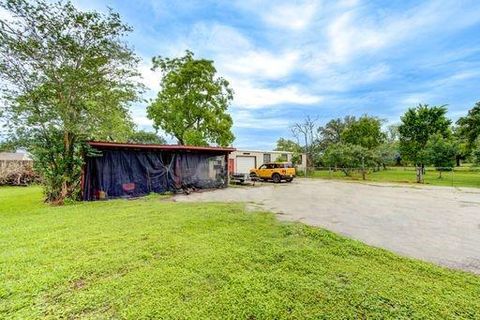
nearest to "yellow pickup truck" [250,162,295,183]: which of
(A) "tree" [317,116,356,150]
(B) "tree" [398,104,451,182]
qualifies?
(B) "tree" [398,104,451,182]

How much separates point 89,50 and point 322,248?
32.5 ft

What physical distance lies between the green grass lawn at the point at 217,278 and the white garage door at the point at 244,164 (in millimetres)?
16788

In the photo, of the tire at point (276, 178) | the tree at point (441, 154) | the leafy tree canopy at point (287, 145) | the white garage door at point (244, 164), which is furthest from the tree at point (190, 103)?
the leafy tree canopy at point (287, 145)

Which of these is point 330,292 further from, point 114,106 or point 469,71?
point 469,71

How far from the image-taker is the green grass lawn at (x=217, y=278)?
7.82 feet

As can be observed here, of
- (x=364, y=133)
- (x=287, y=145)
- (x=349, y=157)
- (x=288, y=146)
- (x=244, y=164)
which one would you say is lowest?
(x=244, y=164)

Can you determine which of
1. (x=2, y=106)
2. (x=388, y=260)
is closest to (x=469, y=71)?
(x=388, y=260)

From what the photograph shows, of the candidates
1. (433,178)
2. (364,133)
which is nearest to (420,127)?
(364,133)

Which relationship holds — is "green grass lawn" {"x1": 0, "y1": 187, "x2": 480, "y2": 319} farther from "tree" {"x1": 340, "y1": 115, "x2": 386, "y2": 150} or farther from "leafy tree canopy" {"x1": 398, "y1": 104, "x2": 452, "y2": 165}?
"tree" {"x1": 340, "y1": 115, "x2": 386, "y2": 150}

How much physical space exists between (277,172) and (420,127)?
17.6 m

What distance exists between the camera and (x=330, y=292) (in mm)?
2680

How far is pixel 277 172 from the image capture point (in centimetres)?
1767

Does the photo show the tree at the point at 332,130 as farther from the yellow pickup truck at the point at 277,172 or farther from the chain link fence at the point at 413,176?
the yellow pickup truck at the point at 277,172

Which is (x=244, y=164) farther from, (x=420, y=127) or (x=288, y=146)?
(x=420, y=127)
